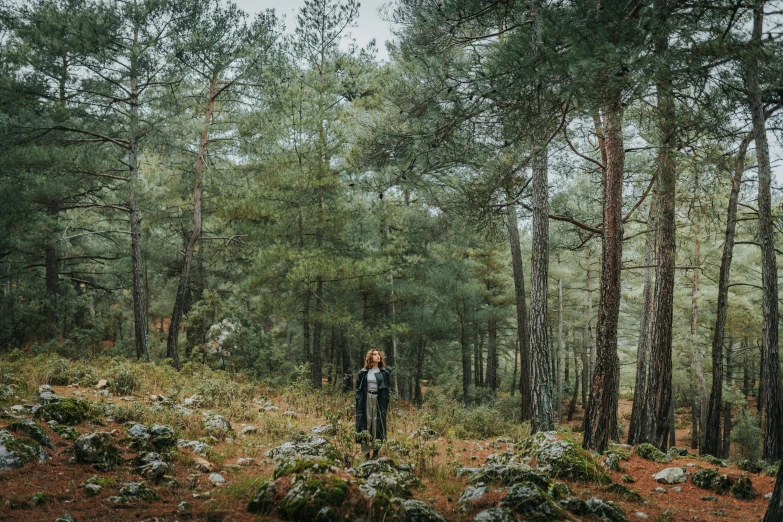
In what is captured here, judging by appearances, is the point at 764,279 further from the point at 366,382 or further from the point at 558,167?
the point at 366,382

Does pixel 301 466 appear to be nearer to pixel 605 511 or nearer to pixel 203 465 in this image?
pixel 203 465

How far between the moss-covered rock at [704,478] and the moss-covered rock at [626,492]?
1.00 metres

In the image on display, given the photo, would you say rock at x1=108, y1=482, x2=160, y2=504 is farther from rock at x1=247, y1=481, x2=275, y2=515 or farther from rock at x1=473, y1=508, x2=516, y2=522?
rock at x1=473, y1=508, x2=516, y2=522

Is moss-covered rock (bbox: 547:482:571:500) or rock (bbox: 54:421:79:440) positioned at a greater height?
rock (bbox: 54:421:79:440)

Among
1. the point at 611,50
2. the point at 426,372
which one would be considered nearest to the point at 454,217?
the point at 611,50

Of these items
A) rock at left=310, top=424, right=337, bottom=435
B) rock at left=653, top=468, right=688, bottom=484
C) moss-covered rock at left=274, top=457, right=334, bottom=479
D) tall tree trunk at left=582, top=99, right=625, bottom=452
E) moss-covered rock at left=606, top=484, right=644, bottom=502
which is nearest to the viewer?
moss-covered rock at left=274, top=457, right=334, bottom=479

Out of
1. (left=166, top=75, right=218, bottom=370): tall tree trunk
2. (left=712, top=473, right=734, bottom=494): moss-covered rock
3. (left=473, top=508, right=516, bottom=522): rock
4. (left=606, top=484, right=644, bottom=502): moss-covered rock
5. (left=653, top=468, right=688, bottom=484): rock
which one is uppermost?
(left=166, top=75, right=218, bottom=370): tall tree trunk

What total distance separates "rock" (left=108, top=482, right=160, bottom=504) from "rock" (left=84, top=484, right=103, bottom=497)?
0.56 feet

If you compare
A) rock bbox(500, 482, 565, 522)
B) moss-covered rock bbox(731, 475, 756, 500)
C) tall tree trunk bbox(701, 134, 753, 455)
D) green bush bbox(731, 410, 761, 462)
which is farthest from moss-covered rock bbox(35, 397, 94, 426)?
green bush bbox(731, 410, 761, 462)

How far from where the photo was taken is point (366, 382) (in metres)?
6.52

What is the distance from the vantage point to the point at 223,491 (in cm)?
414

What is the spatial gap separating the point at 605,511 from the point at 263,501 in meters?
2.75

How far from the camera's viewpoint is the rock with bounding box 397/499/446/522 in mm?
3338

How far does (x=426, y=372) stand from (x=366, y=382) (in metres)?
19.3
